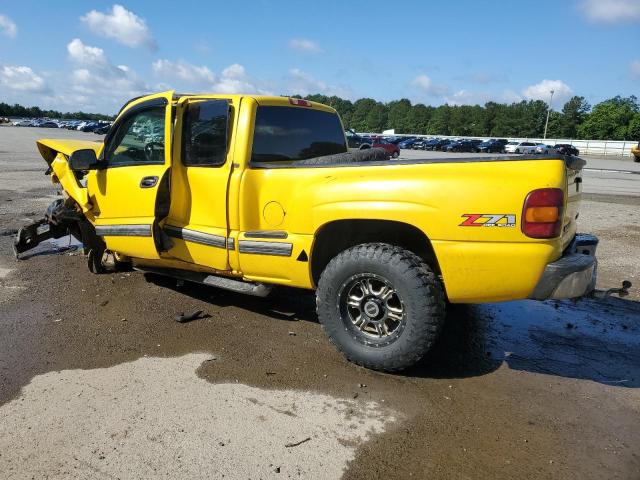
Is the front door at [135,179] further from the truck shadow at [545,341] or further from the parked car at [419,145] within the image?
the parked car at [419,145]

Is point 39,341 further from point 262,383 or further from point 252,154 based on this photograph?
point 252,154

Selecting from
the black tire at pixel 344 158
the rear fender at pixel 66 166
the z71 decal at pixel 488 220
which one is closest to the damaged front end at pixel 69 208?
the rear fender at pixel 66 166

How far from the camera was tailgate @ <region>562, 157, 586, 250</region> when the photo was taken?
3.25 meters

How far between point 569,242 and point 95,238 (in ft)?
15.9

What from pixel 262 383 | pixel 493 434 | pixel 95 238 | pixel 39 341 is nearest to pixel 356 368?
pixel 262 383

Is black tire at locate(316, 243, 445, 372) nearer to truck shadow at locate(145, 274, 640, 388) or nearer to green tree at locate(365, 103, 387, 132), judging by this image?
truck shadow at locate(145, 274, 640, 388)

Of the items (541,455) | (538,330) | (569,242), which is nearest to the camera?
(541,455)

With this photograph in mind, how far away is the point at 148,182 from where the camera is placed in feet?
14.6

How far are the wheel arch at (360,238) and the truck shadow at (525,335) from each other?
793 mm

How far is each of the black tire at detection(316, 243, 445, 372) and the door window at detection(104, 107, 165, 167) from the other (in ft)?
6.61

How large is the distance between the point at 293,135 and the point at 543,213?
2419 mm

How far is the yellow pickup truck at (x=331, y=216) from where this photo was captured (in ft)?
10.1

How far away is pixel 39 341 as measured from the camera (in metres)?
4.12

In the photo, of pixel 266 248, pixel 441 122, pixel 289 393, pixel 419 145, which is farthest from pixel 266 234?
pixel 441 122
